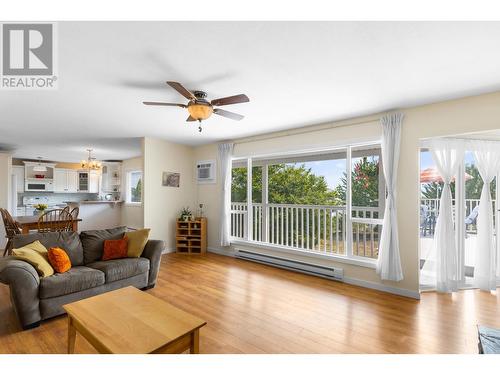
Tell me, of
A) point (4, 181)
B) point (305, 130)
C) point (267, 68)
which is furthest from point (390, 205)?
point (4, 181)

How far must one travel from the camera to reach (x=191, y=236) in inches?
206

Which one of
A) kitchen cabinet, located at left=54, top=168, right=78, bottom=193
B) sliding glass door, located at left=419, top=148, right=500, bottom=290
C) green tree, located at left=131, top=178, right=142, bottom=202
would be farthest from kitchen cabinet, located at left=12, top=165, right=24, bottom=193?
sliding glass door, located at left=419, top=148, right=500, bottom=290

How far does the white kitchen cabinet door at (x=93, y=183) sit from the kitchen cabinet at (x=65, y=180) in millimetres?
423

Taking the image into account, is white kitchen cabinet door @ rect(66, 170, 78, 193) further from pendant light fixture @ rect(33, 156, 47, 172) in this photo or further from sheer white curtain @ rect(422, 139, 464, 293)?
sheer white curtain @ rect(422, 139, 464, 293)

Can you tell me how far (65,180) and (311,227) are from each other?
773cm

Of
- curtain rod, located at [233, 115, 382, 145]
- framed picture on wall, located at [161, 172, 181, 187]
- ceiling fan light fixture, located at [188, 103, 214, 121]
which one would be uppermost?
curtain rod, located at [233, 115, 382, 145]

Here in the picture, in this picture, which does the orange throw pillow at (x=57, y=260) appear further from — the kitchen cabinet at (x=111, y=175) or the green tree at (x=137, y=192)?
the kitchen cabinet at (x=111, y=175)

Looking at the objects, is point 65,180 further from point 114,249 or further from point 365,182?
point 365,182

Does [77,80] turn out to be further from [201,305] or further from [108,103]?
[201,305]

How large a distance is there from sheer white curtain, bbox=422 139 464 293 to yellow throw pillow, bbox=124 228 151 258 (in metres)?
3.94

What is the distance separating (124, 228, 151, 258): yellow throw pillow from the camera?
127 inches

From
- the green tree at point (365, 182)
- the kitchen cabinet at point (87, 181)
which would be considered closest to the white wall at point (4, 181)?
the kitchen cabinet at point (87, 181)

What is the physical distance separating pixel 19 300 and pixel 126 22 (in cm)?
247

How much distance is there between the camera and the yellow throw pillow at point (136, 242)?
323 centimetres
